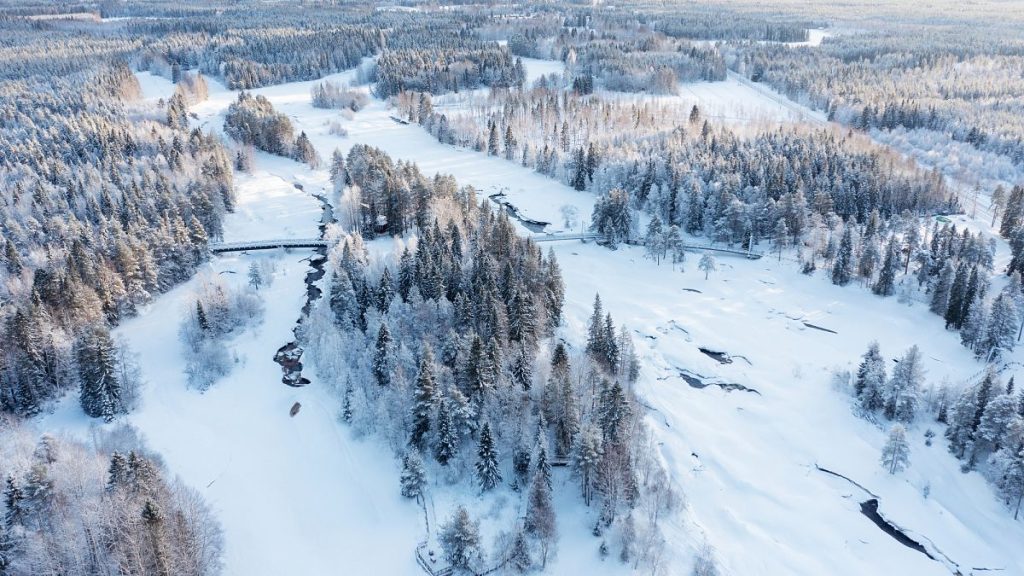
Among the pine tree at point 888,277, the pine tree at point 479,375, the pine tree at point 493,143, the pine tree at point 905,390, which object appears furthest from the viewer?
the pine tree at point 493,143

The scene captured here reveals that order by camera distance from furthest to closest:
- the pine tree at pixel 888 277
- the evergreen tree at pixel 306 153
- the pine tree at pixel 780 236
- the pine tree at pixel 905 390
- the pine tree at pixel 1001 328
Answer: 1. the evergreen tree at pixel 306 153
2. the pine tree at pixel 780 236
3. the pine tree at pixel 888 277
4. the pine tree at pixel 1001 328
5. the pine tree at pixel 905 390

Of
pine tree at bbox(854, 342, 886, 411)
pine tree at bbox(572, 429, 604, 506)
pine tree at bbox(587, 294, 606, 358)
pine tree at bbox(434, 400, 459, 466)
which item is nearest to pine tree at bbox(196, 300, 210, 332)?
pine tree at bbox(434, 400, 459, 466)

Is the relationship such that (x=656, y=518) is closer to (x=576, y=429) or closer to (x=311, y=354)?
(x=576, y=429)

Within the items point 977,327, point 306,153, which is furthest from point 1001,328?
point 306,153

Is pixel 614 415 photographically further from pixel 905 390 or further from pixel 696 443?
pixel 905 390

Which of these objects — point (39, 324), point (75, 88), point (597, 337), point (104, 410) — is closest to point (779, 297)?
point (597, 337)

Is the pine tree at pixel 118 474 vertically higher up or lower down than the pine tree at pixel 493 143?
lower down

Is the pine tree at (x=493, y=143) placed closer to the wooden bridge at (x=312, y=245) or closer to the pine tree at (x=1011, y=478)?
the wooden bridge at (x=312, y=245)

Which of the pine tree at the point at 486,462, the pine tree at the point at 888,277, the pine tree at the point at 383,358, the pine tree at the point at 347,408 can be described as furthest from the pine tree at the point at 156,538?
the pine tree at the point at 888,277
